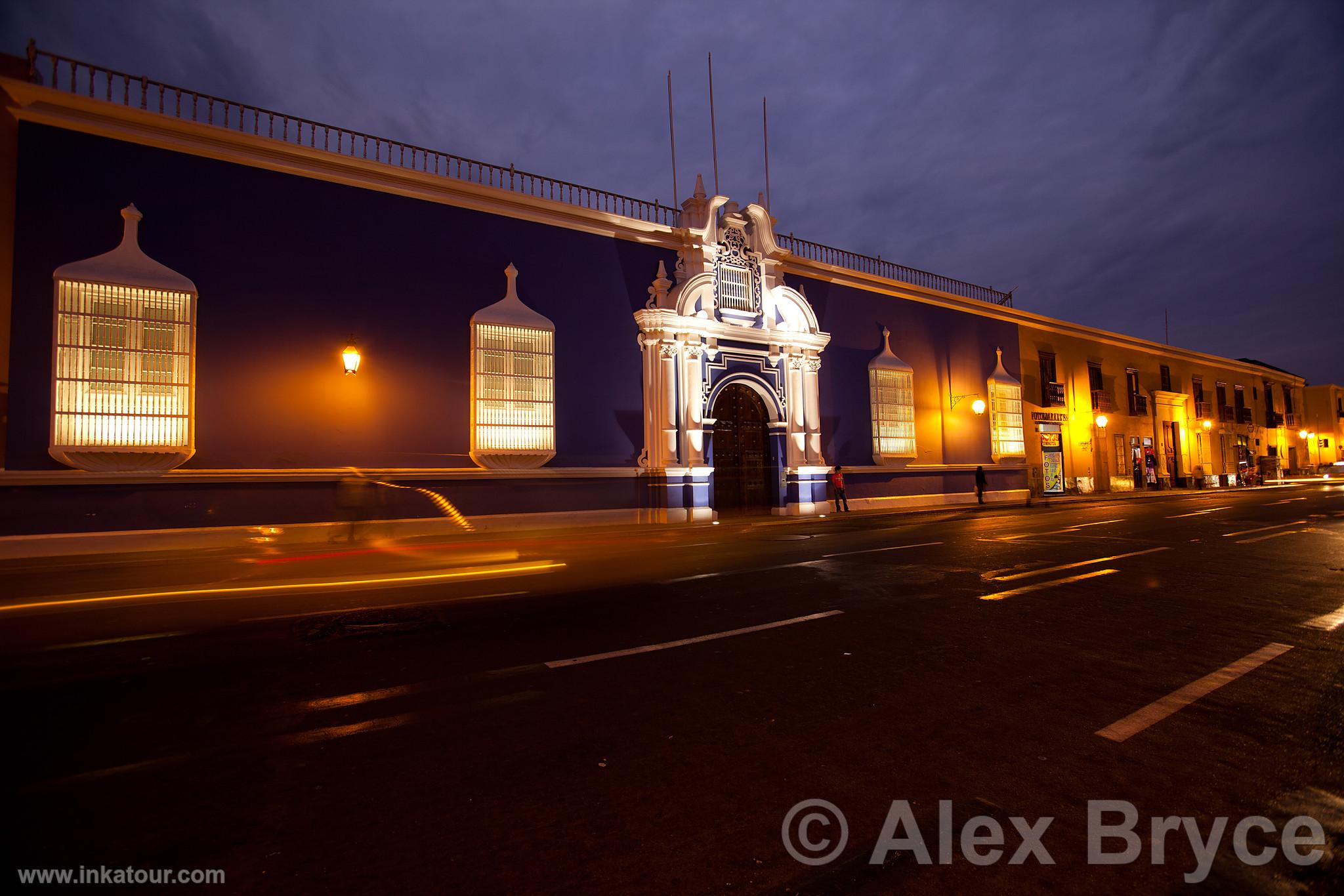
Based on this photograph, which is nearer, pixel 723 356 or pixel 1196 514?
pixel 1196 514

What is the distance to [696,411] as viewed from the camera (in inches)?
677

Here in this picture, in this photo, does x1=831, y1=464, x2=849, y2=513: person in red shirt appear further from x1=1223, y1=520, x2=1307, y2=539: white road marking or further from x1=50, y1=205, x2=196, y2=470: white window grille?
x1=50, y1=205, x2=196, y2=470: white window grille

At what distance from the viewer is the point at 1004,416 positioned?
25.9m

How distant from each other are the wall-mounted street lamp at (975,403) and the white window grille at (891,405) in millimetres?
2574

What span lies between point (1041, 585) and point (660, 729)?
220 inches

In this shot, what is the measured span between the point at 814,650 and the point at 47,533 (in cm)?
1309

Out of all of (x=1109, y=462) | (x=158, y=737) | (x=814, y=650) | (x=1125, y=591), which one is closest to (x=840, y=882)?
(x=814, y=650)

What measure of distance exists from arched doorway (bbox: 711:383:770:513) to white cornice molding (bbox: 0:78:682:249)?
5679 mm

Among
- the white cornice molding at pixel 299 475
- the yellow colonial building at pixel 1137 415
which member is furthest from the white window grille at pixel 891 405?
the white cornice molding at pixel 299 475

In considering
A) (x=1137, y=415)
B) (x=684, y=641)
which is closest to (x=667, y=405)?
(x=684, y=641)

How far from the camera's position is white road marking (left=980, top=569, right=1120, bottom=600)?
20.7ft

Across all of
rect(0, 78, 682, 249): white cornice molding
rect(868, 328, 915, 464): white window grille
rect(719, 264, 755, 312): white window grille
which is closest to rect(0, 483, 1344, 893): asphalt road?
rect(0, 78, 682, 249): white cornice molding

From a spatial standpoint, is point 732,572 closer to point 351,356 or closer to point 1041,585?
point 1041,585

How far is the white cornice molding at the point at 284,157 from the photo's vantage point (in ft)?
35.7
